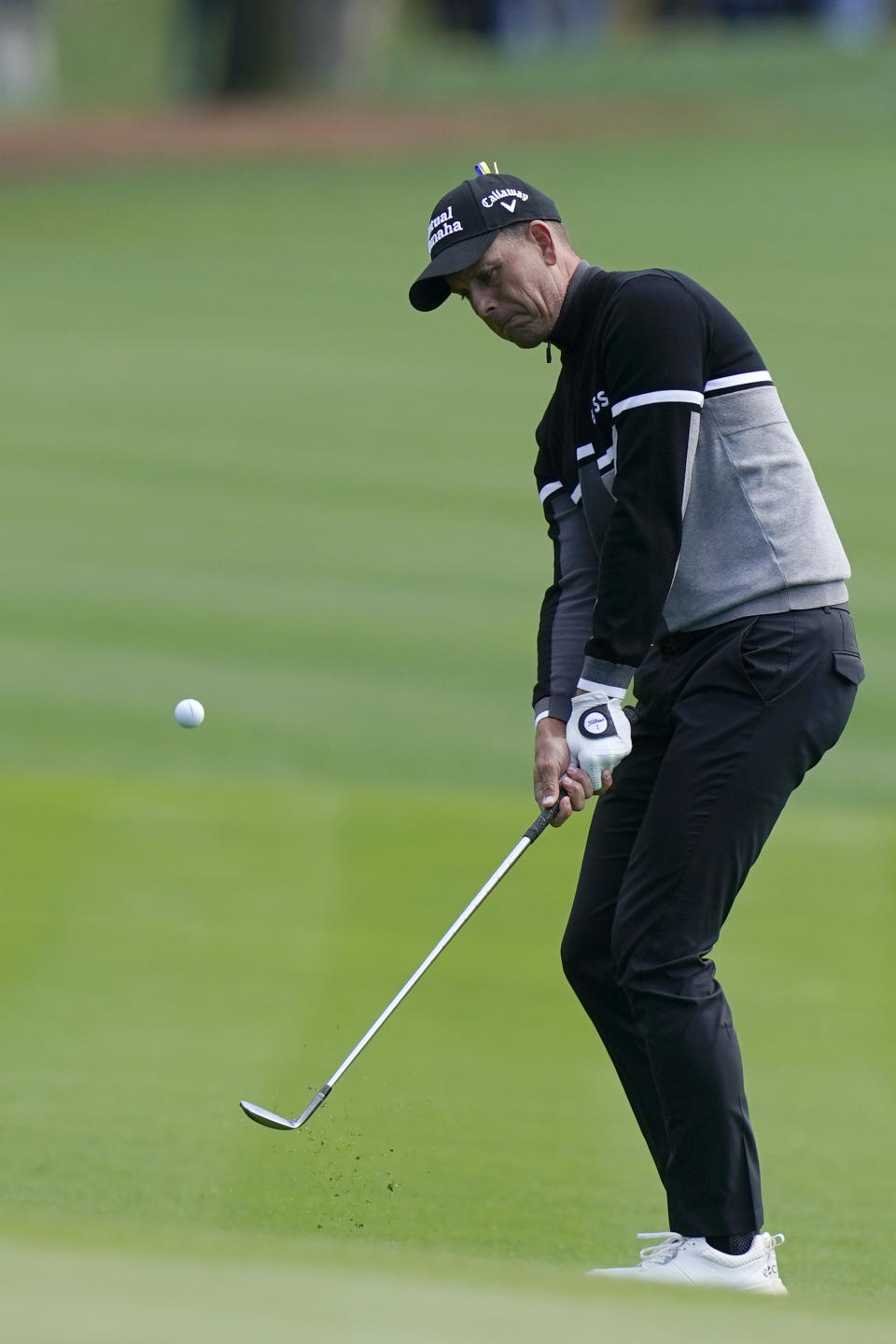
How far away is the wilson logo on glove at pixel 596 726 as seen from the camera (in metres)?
4.52

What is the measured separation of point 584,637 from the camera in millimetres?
4984

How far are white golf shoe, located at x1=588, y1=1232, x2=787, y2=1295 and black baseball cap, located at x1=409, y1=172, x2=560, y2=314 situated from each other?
204 centimetres

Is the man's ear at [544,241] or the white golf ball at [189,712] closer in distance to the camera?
the man's ear at [544,241]

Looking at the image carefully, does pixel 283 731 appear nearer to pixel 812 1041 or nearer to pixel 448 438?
pixel 812 1041

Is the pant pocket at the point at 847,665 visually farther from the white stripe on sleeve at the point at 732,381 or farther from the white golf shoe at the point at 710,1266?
the white golf shoe at the point at 710,1266

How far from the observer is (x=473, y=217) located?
4539mm

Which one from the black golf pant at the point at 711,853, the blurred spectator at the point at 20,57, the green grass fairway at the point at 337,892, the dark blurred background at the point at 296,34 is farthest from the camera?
the blurred spectator at the point at 20,57

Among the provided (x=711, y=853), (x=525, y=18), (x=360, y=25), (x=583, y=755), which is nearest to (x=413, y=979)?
(x=583, y=755)

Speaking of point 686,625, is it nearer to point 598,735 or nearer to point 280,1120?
point 598,735

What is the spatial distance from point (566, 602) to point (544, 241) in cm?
85

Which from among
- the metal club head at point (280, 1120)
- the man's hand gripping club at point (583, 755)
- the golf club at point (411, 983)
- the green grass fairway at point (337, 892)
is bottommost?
the green grass fairway at point (337, 892)

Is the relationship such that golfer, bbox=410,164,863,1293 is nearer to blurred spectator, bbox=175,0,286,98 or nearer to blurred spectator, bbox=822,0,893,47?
blurred spectator, bbox=175,0,286,98

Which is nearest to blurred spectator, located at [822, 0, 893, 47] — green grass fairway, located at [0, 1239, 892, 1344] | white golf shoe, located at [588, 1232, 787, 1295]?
white golf shoe, located at [588, 1232, 787, 1295]

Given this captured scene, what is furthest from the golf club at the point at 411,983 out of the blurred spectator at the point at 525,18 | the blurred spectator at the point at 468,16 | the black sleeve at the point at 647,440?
the blurred spectator at the point at 468,16
